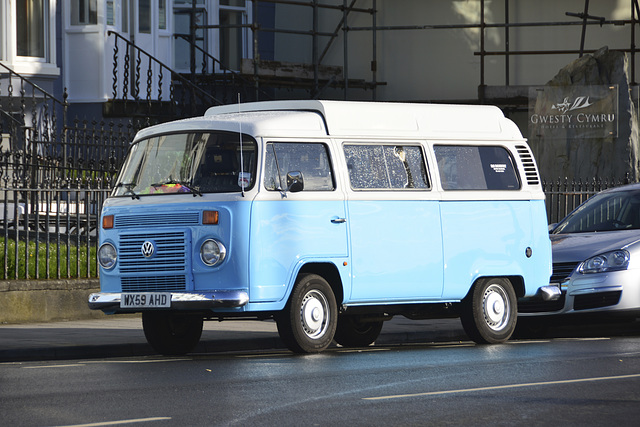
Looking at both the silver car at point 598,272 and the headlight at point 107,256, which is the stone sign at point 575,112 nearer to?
the silver car at point 598,272

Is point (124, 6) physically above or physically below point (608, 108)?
above

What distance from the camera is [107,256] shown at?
11492mm

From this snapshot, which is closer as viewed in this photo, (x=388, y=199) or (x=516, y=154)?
(x=388, y=199)

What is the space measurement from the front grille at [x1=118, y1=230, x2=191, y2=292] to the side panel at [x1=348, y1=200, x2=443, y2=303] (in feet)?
5.26

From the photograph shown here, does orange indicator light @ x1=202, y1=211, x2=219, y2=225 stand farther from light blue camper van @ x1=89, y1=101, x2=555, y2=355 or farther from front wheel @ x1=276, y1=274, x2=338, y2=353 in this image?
front wheel @ x1=276, y1=274, x2=338, y2=353

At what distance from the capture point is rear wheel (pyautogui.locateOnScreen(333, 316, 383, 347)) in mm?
13133

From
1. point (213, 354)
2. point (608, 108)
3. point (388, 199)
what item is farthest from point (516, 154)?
point (608, 108)

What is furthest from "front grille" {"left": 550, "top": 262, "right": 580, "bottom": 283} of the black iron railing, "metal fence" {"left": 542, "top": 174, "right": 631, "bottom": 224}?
the black iron railing

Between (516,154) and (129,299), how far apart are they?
4.38 meters

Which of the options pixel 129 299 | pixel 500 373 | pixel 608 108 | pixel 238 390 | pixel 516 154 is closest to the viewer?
pixel 238 390

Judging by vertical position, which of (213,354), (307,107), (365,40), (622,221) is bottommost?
(213,354)

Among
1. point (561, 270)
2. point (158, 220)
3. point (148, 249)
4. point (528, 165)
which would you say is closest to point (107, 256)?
point (148, 249)

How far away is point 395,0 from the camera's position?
29.4 m

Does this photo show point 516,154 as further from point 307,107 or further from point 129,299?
point 129,299
